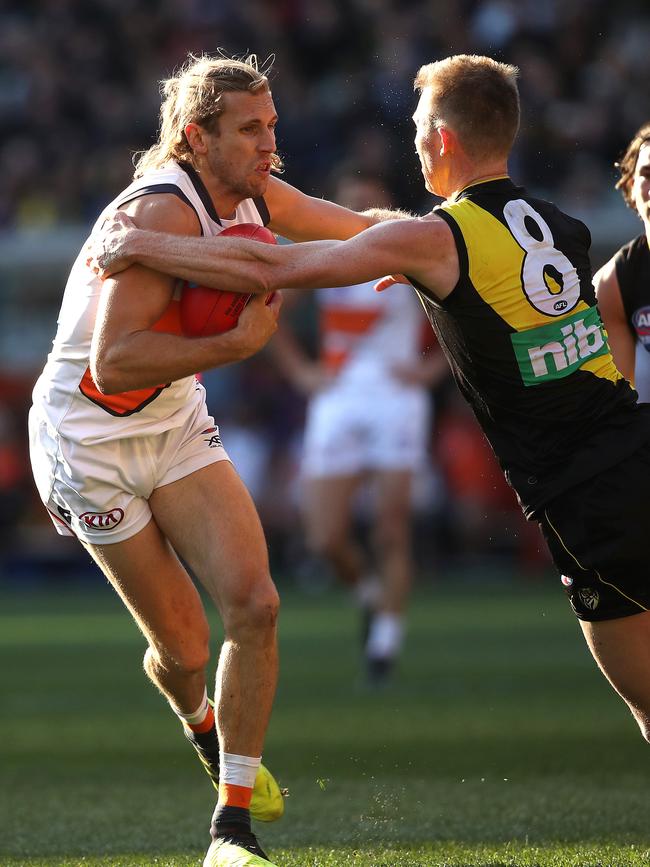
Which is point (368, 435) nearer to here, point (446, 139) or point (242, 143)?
point (242, 143)

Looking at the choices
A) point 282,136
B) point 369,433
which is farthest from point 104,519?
point 282,136

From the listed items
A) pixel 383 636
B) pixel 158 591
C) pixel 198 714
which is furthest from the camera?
pixel 383 636

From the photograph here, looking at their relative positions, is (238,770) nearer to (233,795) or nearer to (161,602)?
(233,795)

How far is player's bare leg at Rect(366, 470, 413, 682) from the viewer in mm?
9203

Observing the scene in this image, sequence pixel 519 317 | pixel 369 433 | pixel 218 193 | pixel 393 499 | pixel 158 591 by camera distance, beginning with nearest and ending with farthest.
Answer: pixel 519 317 < pixel 218 193 < pixel 158 591 < pixel 393 499 < pixel 369 433

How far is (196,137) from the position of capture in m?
4.69

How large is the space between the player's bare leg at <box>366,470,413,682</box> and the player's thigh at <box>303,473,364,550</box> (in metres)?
0.21

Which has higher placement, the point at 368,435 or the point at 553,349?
the point at 553,349

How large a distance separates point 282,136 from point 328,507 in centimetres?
760

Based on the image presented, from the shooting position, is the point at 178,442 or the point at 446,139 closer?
the point at 446,139

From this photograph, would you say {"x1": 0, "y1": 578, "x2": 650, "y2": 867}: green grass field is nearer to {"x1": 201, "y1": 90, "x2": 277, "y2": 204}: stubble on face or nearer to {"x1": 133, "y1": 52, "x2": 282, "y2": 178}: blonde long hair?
{"x1": 201, "y1": 90, "x2": 277, "y2": 204}: stubble on face

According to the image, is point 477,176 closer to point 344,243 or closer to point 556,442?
point 344,243

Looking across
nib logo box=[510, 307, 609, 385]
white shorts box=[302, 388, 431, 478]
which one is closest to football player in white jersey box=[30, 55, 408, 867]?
nib logo box=[510, 307, 609, 385]

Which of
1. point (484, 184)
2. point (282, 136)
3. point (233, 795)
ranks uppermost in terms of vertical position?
point (484, 184)
